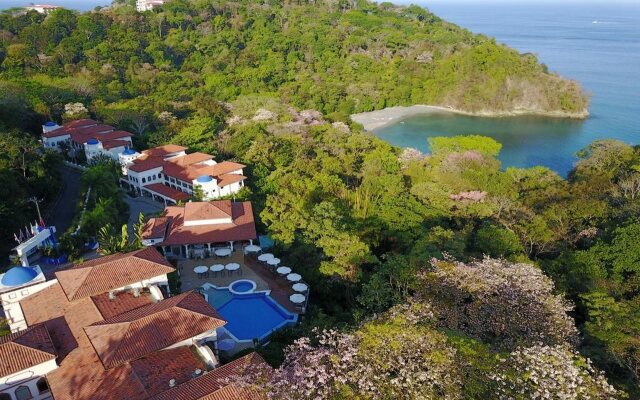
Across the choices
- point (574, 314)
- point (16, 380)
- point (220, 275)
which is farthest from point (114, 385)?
point (574, 314)

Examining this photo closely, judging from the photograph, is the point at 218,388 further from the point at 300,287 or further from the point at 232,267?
the point at 232,267

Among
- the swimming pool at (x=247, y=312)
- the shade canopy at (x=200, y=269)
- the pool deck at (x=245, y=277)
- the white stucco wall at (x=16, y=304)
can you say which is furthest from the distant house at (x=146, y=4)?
the white stucco wall at (x=16, y=304)

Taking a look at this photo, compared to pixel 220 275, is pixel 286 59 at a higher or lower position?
higher

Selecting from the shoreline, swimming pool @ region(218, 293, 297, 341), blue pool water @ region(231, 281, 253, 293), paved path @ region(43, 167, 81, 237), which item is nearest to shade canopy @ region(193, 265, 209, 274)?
blue pool water @ region(231, 281, 253, 293)

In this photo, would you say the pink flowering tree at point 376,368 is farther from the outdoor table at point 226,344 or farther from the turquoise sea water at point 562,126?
the turquoise sea water at point 562,126

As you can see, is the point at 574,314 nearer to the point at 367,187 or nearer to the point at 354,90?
the point at 367,187

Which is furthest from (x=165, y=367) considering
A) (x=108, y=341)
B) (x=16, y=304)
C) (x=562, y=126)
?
(x=562, y=126)
